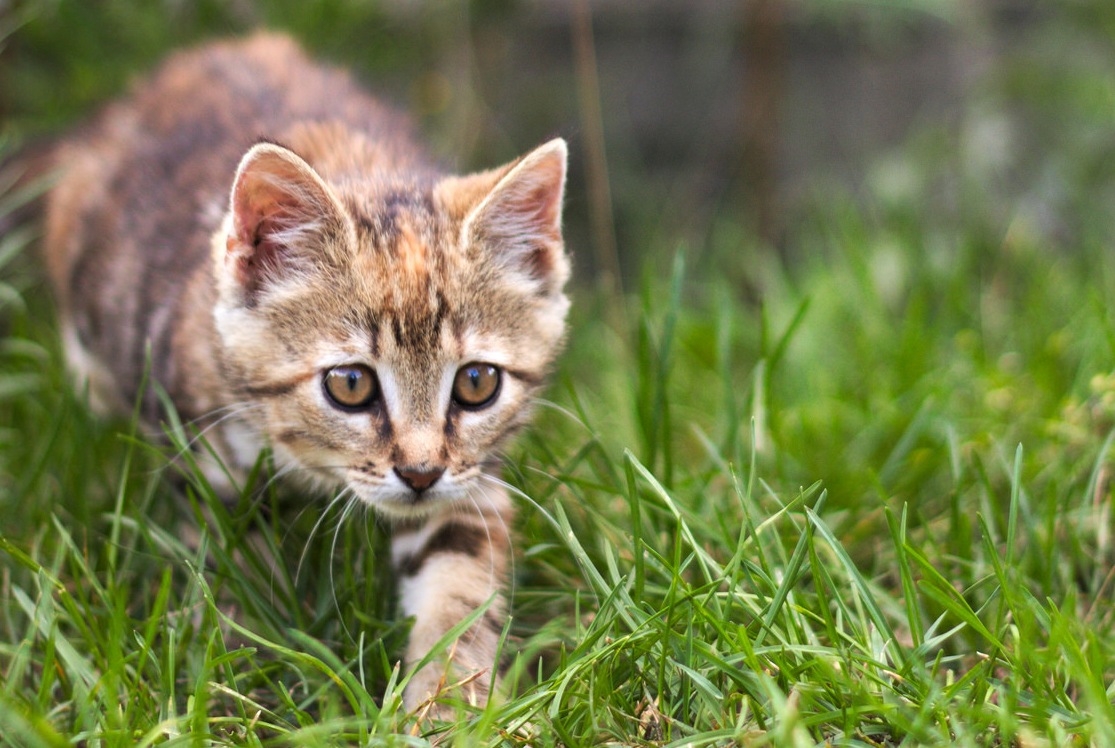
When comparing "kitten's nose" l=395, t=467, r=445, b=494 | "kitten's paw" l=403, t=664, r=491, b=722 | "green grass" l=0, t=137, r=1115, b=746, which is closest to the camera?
"green grass" l=0, t=137, r=1115, b=746

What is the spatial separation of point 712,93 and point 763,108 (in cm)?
Result: 83

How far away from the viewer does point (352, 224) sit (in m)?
2.34

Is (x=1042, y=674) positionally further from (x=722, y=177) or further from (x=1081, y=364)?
(x=722, y=177)

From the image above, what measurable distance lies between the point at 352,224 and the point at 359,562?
32.1 inches

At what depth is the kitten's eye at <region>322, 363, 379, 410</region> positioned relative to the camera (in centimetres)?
228

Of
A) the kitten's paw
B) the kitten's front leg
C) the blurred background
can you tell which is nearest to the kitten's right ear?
the kitten's front leg

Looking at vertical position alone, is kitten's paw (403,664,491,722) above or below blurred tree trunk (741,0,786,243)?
below

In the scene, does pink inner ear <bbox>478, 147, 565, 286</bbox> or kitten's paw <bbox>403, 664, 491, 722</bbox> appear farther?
pink inner ear <bbox>478, 147, 565, 286</bbox>

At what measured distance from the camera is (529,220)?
2.54 metres

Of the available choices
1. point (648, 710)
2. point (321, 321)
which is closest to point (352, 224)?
point (321, 321)

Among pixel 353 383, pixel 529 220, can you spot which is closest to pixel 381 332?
pixel 353 383

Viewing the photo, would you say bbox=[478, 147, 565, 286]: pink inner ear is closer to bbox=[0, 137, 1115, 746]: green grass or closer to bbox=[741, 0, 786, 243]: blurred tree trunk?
bbox=[0, 137, 1115, 746]: green grass

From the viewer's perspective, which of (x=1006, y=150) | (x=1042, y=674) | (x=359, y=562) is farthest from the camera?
(x=1006, y=150)

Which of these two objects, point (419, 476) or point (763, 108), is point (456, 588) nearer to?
point (419, 476)
